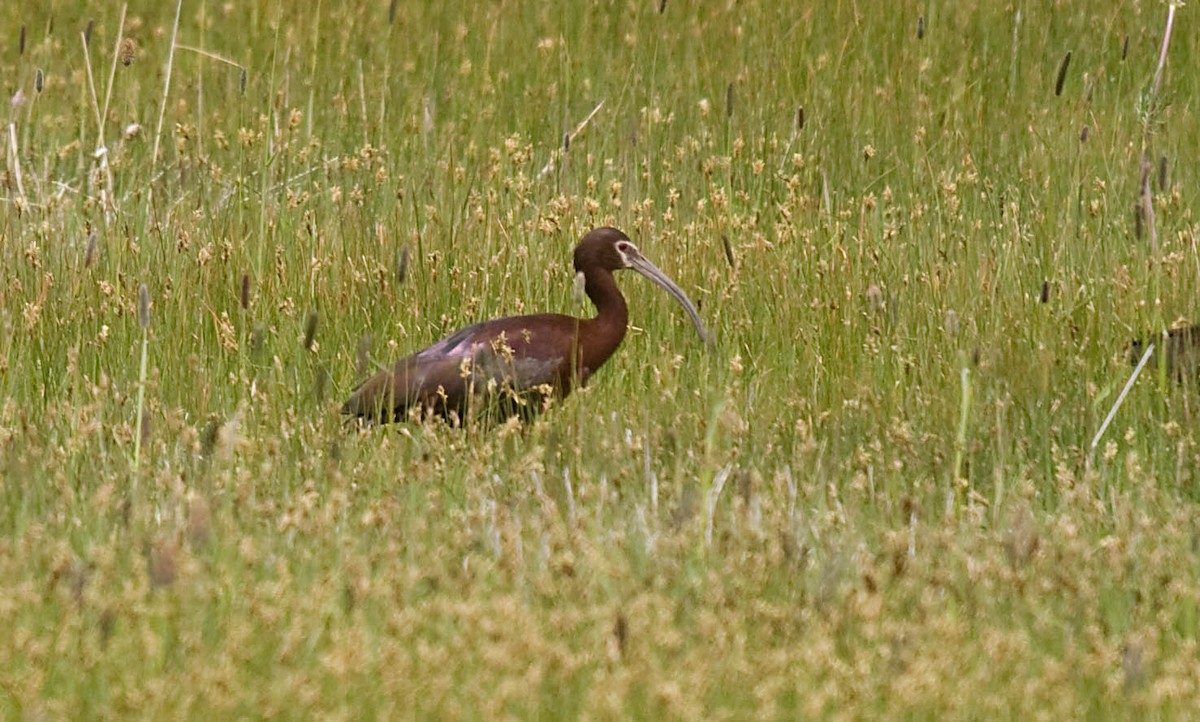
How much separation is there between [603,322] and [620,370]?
0.15 meters

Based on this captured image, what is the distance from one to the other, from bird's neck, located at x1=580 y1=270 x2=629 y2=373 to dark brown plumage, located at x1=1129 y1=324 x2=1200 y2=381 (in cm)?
148

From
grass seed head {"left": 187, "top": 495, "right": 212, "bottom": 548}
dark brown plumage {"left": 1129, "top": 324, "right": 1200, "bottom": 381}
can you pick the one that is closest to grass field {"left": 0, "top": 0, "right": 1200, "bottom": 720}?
grass seed head {"left": 187, "top": 495, "right": 212, "bottom": 548}

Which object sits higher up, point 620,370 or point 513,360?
point 513,360

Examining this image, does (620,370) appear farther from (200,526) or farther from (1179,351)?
(200,526)

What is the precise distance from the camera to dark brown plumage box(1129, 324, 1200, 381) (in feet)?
17.7

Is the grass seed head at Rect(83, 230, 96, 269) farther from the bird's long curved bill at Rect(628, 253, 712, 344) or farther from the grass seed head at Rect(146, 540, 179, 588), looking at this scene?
the grass seed head at Rect(146, 540, 179, 588)

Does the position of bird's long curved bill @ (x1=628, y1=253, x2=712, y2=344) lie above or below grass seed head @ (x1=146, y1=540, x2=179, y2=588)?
below

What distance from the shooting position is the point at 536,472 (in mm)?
4695

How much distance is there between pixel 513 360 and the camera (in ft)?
18.8

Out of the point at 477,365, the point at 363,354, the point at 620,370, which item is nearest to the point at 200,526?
the point at 363,354

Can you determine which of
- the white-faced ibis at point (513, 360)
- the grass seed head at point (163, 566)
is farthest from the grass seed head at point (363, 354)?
the grass seed head at point (163, 566)

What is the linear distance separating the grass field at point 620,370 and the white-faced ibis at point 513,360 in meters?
0.14

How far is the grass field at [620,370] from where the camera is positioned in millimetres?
3363

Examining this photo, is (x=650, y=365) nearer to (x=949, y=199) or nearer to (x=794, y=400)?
(x=794, y=400)
